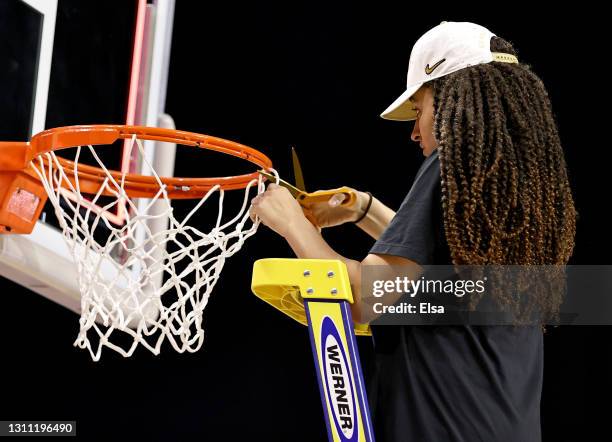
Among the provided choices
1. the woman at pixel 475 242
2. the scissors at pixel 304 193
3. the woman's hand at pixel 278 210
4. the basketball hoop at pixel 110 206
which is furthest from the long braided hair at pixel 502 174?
Answer: the basketball hoop at pixel 110 206

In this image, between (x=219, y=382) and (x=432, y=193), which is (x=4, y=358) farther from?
(x=432, y=193)

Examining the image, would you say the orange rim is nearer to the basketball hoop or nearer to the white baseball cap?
the basketball hoop

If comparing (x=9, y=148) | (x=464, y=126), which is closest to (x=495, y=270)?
(x=464, y=126)

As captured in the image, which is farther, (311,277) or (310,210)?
(310,210)

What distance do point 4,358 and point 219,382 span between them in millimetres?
684

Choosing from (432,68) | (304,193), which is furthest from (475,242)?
(304,193)

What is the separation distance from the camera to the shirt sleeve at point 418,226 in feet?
3.58

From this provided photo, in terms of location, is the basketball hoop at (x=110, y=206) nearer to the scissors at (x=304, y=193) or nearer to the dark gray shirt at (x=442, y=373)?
the scissors at (x=304, y=193)

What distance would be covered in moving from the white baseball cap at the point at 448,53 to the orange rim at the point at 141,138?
0.36 metres

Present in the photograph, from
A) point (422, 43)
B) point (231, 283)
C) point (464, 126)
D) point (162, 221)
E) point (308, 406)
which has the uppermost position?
point (422, 43)

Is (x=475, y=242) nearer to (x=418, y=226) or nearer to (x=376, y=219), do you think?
(x=418, y=226)

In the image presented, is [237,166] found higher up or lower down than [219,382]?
higher up

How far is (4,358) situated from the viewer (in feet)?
8.23

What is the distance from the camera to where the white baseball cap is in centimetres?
120
